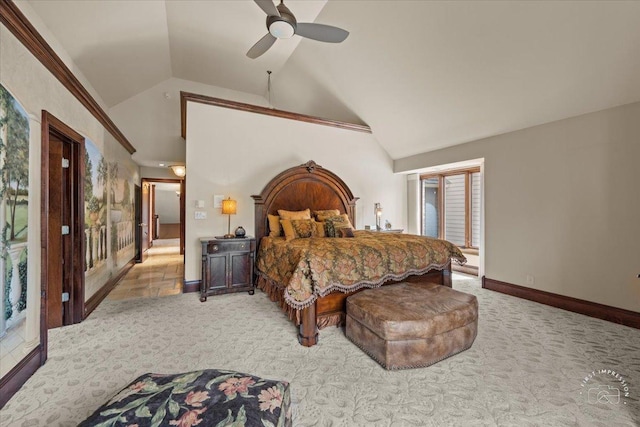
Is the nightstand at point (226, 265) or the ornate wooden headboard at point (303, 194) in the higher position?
the ornate wooden headboard at point (303, 194)

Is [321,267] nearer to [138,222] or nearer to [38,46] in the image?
[38,46]

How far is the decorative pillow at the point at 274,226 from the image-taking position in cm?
464

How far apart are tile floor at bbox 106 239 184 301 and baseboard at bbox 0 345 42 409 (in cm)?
194

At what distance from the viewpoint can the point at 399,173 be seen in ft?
21.1

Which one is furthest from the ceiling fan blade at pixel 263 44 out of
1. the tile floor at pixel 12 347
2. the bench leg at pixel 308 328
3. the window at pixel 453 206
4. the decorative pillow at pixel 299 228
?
the window at pixel 453 206

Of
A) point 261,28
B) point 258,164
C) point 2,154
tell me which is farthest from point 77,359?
point 261,28

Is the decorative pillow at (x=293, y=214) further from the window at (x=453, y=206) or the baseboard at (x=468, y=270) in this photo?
the baseboard at (x=468, y=270)

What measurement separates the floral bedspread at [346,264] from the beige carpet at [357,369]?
54 cm

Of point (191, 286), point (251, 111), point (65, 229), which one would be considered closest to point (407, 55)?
point (251, 111)

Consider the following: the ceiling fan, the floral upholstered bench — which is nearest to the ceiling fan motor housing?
the ceiling fan

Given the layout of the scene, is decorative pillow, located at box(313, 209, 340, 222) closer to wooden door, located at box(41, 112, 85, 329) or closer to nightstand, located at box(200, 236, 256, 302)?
nightstand, located at box(200, 236, 256, 302)

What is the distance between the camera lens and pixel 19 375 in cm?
201

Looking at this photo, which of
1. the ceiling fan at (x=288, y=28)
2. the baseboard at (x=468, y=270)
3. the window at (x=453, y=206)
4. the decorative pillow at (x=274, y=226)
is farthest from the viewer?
the window at (x=453, y=206)

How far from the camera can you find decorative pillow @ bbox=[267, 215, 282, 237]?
4.64 metres
